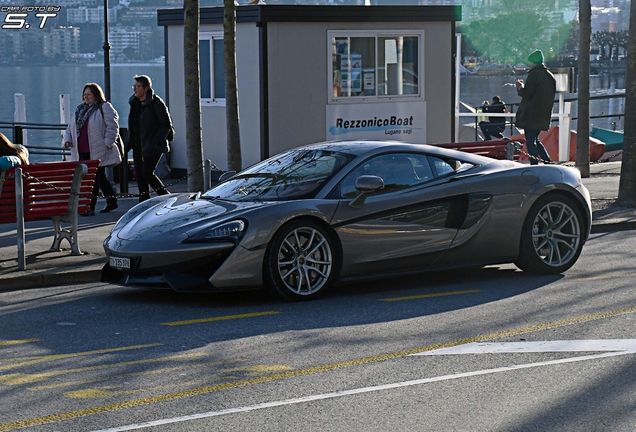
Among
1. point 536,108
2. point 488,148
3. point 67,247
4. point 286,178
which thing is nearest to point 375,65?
point 536,108

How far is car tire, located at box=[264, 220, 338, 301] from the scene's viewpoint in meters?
9.34

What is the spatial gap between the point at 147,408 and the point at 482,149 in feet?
35.5

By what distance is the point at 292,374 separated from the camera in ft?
23.0

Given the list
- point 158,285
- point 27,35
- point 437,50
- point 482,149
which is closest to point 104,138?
point 482,149

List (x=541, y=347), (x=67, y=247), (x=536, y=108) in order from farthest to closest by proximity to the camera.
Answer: (x=536, y=108)
(x=67, y=247)
(x=541, y=347)

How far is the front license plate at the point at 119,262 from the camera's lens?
31.0 ft

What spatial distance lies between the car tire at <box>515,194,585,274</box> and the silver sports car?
0.01 m

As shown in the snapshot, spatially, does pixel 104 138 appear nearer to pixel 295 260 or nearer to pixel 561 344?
pixel 295 260

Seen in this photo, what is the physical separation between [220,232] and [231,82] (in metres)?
7.76

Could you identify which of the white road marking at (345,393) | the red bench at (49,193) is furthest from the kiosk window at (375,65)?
the white road marking at (345,393)

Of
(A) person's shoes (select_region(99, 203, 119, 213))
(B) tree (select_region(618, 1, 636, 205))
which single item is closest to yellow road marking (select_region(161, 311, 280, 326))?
(A) person's shoes (select_region(99, 203, 119, 213))

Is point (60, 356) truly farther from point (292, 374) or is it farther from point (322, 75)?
point (322, 75)

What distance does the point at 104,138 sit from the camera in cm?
1533

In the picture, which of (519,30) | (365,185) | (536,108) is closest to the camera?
(365,185)
